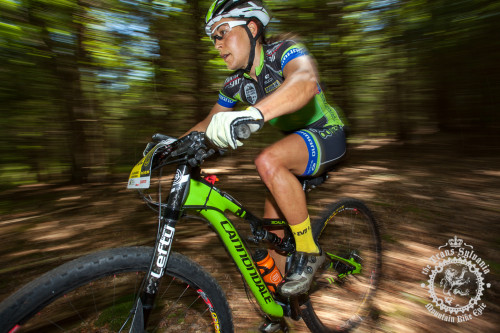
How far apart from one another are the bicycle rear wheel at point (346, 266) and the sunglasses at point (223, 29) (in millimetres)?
1697

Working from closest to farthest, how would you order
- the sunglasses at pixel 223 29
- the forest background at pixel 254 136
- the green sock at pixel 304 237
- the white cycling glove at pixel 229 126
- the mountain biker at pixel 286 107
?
the white cycling glove at pixel 229 126, the mountain biker at pixel 286 107, the green sock at pixel 304 237, the sunglasses at pixel 223 29, the forest background at pixel 254 136

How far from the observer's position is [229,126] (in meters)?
1.14

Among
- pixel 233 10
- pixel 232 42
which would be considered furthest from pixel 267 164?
pixel 233 10

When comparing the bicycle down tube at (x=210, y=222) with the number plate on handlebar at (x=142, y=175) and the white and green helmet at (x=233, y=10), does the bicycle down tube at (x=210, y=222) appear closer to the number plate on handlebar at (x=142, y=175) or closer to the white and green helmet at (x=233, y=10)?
the number plate on handlebar at (x=142, y=175)

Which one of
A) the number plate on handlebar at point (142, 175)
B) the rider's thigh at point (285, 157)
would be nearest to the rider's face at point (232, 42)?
the rider's thigh at point (285, 157)

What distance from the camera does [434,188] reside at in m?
4.43

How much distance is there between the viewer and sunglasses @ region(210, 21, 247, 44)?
190cm

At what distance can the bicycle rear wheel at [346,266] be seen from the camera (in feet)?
7.68

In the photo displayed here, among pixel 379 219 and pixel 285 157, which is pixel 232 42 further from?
pixel 379 219

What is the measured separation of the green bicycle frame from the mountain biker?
0.57ft

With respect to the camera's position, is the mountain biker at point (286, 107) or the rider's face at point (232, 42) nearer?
the mountain biker at point (286, 107)

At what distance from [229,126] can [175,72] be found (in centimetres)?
457

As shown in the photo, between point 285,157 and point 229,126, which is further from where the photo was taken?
point 285,157

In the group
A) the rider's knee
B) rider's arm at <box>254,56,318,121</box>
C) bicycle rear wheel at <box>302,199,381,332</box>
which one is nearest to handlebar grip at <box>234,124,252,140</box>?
rider's arm at <box>254,56,318,121</box>
